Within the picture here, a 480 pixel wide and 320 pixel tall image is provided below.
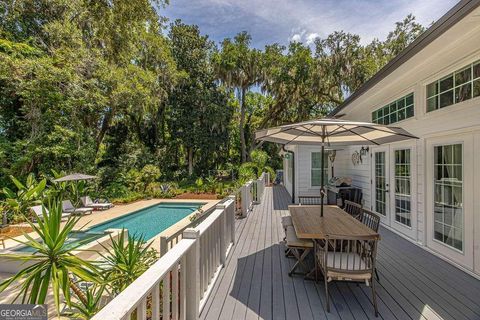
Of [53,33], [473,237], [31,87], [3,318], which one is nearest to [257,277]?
[3,318]

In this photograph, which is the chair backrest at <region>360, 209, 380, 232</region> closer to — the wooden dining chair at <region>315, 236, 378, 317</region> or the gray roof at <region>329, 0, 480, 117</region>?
the wooden dining chair at <region>315, 236, 378, 317</region>

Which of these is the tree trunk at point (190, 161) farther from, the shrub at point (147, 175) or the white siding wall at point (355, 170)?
the white siding wall at point (355, 170)

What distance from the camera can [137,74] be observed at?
13.2m

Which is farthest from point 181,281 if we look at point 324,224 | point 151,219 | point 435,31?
point 151,219

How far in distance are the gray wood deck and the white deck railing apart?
0.27m

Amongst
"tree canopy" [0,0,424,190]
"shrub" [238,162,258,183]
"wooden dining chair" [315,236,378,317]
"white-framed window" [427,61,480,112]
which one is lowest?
"wooden dining chair" [315,236,378,317]

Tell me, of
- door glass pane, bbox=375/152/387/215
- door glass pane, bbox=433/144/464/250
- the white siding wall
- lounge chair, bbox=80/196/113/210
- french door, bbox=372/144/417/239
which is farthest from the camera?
lounge chair, bbox=80/196/113/210

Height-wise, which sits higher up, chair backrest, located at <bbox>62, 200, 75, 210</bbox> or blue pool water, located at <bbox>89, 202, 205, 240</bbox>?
chair backrest, located at <bbox>62, 200, 75, 210</bbox>

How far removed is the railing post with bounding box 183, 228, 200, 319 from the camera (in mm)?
2275

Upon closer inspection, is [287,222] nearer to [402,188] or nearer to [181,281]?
[181,281]

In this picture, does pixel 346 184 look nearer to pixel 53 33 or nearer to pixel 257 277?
pixel 257 277

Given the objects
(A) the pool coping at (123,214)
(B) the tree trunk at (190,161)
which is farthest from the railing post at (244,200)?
(B) the tree trunk at (190,161)

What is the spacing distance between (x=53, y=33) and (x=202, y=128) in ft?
33.4

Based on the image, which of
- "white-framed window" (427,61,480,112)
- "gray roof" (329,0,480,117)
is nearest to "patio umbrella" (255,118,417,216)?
"white-framed window" (427,61,480,112)
